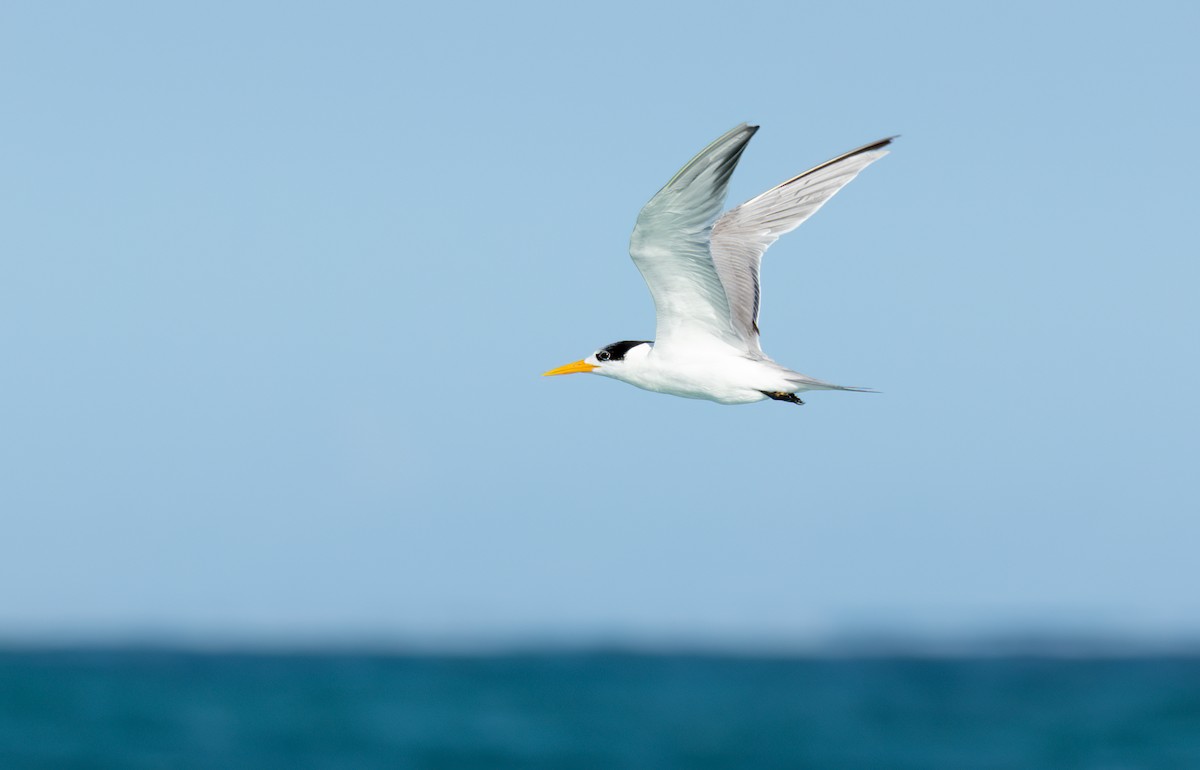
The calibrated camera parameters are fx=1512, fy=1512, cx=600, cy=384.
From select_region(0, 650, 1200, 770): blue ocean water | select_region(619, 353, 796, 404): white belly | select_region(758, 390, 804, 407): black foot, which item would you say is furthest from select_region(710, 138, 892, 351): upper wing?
select_region(0, 650, 1200, 770): blue ocean water

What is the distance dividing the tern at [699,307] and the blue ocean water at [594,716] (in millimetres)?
31472

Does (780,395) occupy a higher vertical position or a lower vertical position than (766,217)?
lower

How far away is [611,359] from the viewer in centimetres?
1138

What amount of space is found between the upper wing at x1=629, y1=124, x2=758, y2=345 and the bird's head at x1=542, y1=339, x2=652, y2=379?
22cm

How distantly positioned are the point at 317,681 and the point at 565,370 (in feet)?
183

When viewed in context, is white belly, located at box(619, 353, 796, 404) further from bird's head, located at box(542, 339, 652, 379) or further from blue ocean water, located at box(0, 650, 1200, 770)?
blue ocean water, located at box(0, 650, 1200, 770)

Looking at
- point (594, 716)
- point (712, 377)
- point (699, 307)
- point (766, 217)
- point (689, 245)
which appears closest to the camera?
point (689, 245)

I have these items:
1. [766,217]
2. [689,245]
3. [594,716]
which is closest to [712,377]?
[689,245]

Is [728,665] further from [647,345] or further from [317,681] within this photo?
[647,345]

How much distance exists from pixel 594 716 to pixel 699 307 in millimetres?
42419

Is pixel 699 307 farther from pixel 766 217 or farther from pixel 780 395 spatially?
pixel 766 217

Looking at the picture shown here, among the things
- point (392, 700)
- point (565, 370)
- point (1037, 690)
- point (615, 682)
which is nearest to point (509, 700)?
point (392, 700)

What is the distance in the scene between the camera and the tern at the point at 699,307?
32.4ft

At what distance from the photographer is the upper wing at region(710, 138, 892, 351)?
40.1 feet
